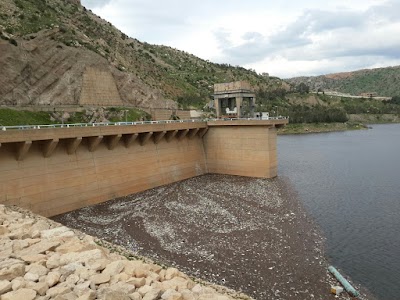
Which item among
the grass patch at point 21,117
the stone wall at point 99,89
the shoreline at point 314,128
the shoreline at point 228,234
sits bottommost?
the shoreline at point 314,128

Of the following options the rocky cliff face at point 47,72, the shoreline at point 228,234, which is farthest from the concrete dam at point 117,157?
the rocky cliff face at point 47,72

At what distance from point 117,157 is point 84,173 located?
165 inches

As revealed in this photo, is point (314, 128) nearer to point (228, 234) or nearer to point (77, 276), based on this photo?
point (228, 234)

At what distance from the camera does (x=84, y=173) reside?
102 ft

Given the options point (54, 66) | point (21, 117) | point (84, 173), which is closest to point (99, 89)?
point (54, 66)

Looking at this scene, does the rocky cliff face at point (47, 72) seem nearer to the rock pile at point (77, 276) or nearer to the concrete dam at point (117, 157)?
the concrete dam at point (117, 157)

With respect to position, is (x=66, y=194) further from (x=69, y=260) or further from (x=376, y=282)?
(x=376, y=282)

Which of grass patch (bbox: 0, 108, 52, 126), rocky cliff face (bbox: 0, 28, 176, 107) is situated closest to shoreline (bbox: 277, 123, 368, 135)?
rocky cliff face (bbox: 0, 28, 176, 107)

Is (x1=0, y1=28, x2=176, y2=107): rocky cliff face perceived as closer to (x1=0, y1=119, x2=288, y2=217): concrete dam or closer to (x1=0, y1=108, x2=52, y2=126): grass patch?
(x1=0, y1=108, x2=52, y2=126): grass patch

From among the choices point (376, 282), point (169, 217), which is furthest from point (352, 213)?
point (169, 217)

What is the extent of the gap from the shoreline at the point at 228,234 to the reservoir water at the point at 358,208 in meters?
1.43

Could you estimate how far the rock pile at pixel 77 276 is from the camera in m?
10.4

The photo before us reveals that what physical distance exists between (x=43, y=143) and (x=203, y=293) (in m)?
21.4

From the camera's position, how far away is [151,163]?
38.4m
